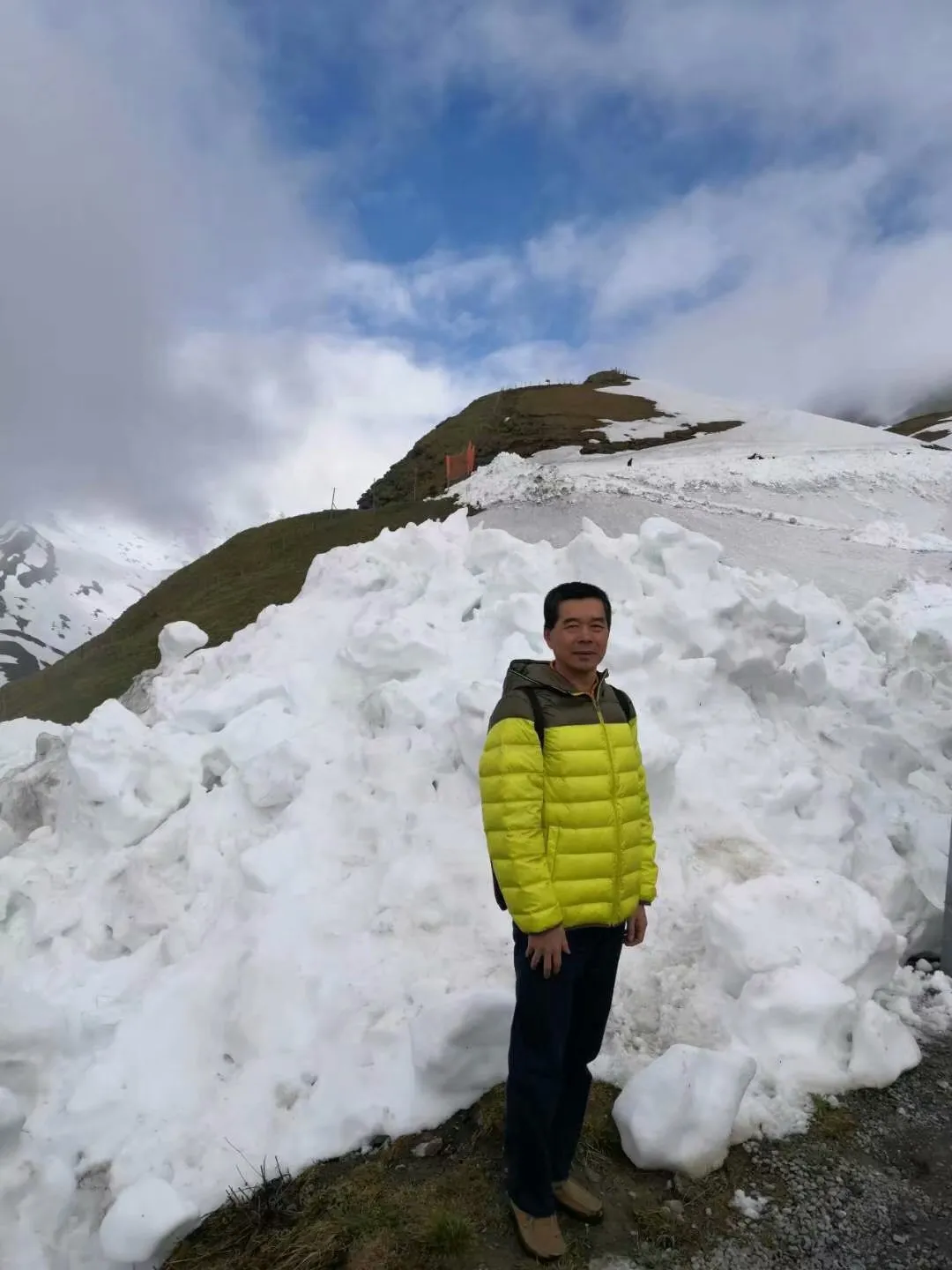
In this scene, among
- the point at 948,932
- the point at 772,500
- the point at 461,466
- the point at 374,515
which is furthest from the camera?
the point at 461,466

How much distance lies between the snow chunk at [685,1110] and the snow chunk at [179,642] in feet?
26.8

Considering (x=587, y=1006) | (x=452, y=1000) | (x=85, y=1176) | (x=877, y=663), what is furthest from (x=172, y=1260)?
(x=877, y=663)

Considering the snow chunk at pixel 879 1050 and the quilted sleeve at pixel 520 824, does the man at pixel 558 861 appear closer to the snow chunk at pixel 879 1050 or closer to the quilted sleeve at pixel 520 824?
the quilted sleeve at pixel 520 824

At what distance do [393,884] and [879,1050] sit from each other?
2871mm

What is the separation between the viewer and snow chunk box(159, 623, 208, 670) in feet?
34.3

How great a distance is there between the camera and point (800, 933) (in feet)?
15.4

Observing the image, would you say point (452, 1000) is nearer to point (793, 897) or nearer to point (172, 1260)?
point (172, 1260)

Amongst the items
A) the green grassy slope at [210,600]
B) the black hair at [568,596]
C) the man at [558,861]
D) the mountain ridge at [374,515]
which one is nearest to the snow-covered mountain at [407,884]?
the man at [558,861]

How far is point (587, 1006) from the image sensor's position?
334cm

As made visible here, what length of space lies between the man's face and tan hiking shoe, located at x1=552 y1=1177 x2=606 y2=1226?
7.01ft

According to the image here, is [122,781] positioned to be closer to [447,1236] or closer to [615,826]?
[447,1236]

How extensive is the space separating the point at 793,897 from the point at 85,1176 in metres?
4.09

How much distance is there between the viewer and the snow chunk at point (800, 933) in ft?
15.0

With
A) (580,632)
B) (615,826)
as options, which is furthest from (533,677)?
(615,826)
